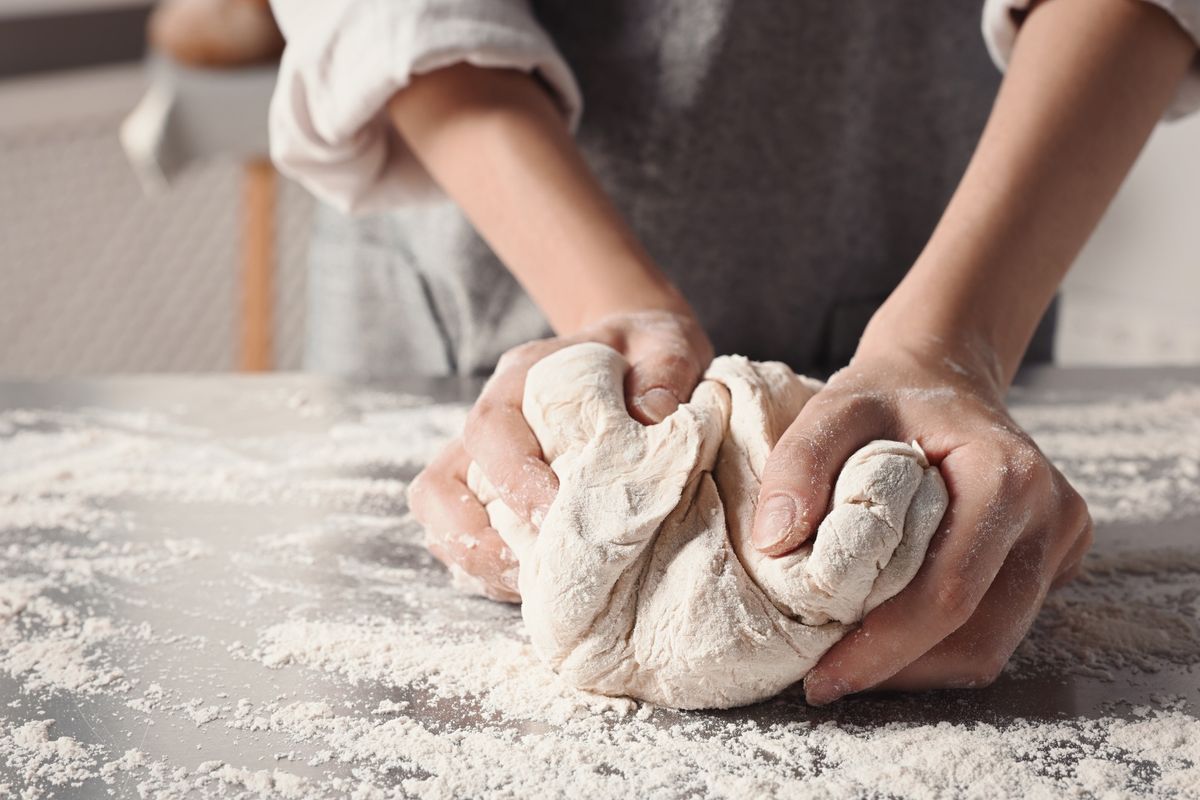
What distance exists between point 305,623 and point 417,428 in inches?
16.8

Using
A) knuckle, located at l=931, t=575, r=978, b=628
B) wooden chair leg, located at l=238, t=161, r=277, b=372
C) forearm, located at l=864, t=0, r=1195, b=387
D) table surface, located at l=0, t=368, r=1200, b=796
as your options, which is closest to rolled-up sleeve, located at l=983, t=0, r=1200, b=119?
forearm, located at l=864, t=0, r=1195, b=387

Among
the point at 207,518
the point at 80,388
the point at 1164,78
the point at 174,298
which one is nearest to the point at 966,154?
the point at 1164,78

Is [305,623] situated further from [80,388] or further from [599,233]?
[80,388]

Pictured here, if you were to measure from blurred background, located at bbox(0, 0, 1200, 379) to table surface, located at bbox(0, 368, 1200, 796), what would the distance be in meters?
1.72

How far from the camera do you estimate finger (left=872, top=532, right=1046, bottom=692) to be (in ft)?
2.18

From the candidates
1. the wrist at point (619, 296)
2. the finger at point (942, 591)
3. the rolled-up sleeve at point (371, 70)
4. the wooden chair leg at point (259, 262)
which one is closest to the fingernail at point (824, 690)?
the finger at point (942, 591)

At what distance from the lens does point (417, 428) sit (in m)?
1.18

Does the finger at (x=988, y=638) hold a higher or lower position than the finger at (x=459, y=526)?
higher

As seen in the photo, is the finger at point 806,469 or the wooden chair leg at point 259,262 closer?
the finger at point 806,469

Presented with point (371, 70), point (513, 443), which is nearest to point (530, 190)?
point (371, 70)

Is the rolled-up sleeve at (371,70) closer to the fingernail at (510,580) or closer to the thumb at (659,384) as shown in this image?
the thumb at (659,384)

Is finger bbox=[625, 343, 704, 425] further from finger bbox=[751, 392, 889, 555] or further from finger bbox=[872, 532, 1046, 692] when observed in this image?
finger bbox=[872, 532, 1046, 692]

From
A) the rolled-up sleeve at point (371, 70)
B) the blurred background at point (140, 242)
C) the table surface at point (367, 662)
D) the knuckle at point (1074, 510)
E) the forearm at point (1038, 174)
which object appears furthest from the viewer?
the blurred background at point (140, 242)

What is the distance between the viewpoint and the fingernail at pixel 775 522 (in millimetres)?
642
